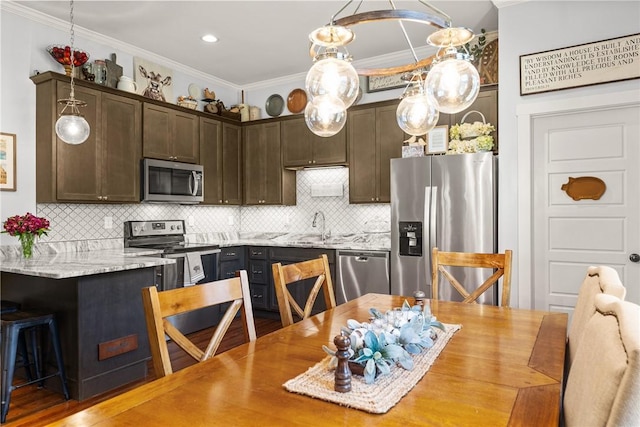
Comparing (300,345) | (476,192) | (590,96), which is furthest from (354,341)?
(590,96)

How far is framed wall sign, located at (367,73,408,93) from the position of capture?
4.70 m

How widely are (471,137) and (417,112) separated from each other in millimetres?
1976

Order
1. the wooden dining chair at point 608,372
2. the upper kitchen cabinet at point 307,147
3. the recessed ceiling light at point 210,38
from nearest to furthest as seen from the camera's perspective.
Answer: the wooden dining chair at point 608,372 < the recessed ceiling light at point 210,38 < the upper kitchen cabinet at point 307,147

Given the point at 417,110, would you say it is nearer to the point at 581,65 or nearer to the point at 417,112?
the point at 417,112

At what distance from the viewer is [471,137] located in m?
3.85

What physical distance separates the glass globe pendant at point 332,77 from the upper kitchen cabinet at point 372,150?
2.87 metres

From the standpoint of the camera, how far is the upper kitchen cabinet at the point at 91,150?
141 inches

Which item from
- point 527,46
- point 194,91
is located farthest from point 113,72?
point 527,46

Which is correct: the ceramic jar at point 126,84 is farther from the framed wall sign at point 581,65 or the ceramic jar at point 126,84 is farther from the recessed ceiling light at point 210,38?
the framed wall sign at point 581,65

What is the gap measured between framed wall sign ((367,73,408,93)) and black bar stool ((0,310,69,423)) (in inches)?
148

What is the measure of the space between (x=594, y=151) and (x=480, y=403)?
2842 mm

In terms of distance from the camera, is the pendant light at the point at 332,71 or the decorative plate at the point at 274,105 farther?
the decorative plate at the point at 274,105

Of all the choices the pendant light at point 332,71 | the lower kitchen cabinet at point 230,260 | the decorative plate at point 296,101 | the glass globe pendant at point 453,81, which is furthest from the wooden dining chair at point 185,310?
the decorative plate at point 296,101

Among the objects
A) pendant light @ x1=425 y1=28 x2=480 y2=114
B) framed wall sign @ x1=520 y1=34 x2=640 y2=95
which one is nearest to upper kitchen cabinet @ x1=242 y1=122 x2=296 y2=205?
framed wall sign @ x1=520 y1=34 x2=640 y2=95
